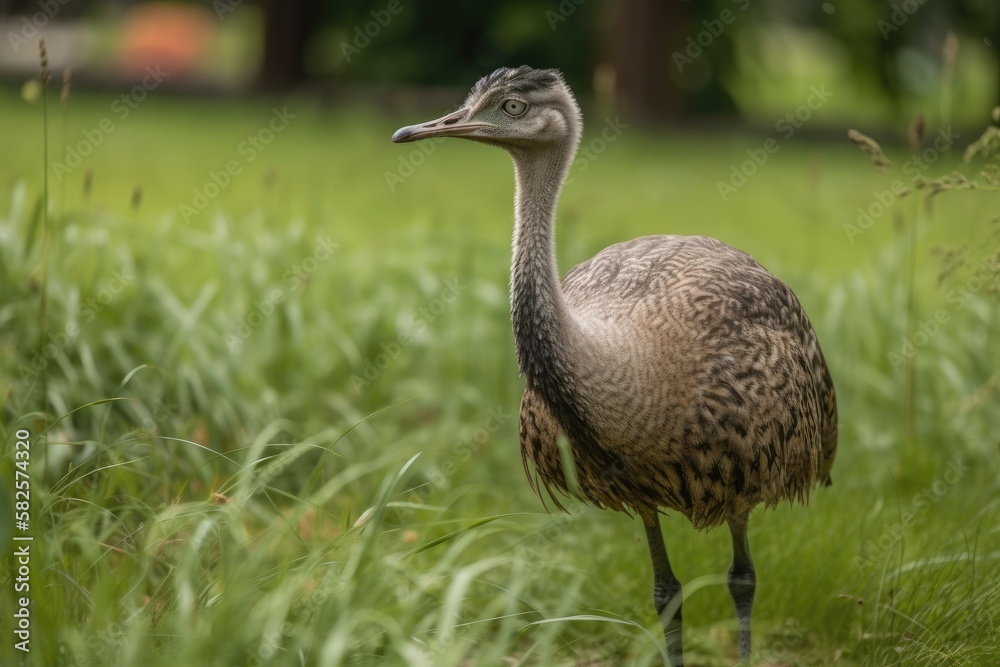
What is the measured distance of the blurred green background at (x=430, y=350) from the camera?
11.0ft

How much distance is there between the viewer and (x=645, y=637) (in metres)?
3.41

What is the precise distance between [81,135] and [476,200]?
391 centimetres

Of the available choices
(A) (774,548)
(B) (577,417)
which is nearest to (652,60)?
(A) (774,548)

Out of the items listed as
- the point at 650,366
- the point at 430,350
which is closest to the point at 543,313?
the point at 650,366

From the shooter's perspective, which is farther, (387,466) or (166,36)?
(166,36)

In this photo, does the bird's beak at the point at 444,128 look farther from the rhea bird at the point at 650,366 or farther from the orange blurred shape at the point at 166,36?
the orange blurred shape at the point at 166,36

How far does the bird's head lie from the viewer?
357 centimetres

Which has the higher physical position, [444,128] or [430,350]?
[444,128]

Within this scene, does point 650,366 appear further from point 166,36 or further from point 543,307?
point 166,36

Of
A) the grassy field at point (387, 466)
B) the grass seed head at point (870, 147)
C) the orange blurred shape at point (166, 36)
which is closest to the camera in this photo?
the grassy field at point (387, 466)

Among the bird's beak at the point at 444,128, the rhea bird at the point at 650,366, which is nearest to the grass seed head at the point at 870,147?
the rhea bird at the point at 650,366

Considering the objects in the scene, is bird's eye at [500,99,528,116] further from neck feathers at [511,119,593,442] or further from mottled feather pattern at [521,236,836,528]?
mottled feather pattern at [521,236,836,528]

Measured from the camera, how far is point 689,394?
3.69m

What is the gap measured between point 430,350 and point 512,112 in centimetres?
288
